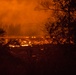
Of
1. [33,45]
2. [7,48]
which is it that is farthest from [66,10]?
[7,48]

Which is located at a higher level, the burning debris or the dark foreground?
the burning debris

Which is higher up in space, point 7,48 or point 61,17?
point 61,17

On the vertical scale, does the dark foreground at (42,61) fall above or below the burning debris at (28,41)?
below

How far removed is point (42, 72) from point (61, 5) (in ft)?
17.4

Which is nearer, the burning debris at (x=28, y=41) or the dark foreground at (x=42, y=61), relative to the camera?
the dark foreground at (x=42, y=61)

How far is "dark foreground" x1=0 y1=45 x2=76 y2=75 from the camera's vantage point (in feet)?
46.2

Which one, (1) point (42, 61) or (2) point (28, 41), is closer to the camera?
(1) point (42, 61)

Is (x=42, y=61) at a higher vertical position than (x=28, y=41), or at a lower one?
lower

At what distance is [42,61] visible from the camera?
50.3 feet

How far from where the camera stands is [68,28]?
56.4ft

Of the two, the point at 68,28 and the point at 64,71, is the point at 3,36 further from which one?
the point at 64,71

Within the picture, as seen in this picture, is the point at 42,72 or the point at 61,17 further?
the point at 61,17

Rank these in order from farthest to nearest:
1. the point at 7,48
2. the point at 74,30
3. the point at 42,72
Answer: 1. the point at 7,48
2. the point at 74,30
3. the point at 42,72

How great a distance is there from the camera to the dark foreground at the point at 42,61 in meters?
14.1
